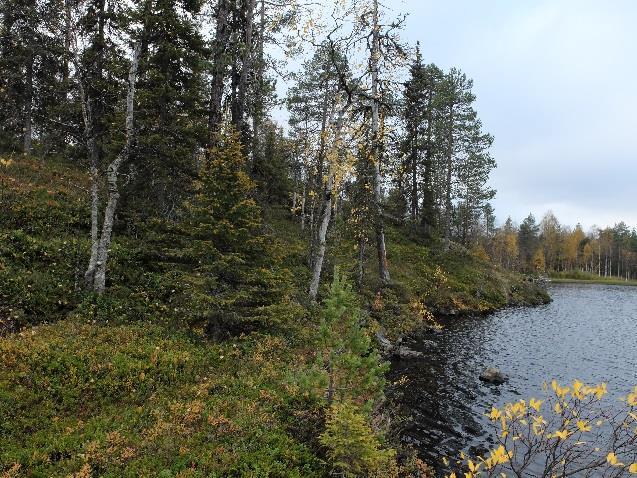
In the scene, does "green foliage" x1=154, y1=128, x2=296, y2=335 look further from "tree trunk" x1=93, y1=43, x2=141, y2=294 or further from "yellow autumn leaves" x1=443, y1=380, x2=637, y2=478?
"yellow autumn leaves" x1=443, y1=380, x2=637, y2=478

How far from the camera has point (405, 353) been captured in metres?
17.8

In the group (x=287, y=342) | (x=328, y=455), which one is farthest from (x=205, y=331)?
(x=328, y=455)

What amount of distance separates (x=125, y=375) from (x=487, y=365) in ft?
49.0

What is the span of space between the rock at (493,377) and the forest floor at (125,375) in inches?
282

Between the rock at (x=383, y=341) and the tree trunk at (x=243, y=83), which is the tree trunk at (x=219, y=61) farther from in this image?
the rock at (x=383, y=341)

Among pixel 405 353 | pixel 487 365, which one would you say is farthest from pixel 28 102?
pixel 487 365

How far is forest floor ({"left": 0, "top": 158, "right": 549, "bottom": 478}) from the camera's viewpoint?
23.9 ft

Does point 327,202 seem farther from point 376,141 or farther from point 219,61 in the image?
point 219,61

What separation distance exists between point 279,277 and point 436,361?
361 inches

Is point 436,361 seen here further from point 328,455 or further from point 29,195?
point 29,195

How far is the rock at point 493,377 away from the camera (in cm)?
1577

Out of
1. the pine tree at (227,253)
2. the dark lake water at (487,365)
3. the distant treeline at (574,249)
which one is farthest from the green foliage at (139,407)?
the distant treeline at (574,249)

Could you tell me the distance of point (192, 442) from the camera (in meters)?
7.68

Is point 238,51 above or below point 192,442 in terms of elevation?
Answer: above
